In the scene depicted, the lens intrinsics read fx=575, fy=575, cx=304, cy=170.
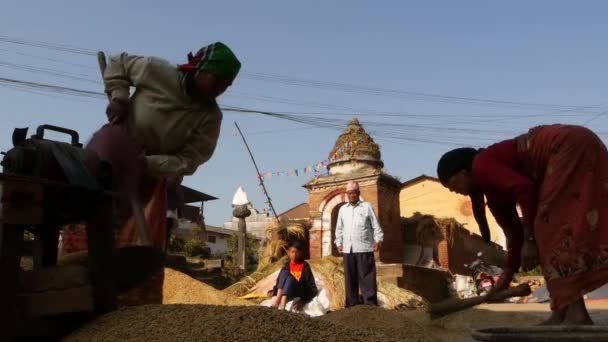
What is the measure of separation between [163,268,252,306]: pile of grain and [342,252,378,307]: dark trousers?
133cm

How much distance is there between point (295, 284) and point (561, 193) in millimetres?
4394

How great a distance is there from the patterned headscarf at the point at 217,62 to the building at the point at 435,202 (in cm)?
2123

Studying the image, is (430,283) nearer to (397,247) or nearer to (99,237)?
(397,247)

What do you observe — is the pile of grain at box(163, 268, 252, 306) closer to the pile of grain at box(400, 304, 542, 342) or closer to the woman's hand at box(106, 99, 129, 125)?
the pile of grain at box(400, 304, 542, 342)

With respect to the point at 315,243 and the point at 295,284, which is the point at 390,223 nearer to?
the point at 315,243

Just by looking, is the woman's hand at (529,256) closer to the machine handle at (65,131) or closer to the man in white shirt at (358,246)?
the machine handle at (65,131)

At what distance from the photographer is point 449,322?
3658 millimetres

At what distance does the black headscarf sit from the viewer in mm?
3158

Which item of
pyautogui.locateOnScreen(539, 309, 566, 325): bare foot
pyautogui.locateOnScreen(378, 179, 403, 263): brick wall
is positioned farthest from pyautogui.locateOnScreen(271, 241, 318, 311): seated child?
pyautogui.locateOnScreen(378, 179, 403, 263): brick wall

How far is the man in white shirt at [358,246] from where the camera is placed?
6713mm

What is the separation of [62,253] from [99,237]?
844 millimetres

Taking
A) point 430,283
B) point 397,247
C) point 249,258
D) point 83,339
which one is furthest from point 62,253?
point 249,258

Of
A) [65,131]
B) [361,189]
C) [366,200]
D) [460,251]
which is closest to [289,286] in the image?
[65,131]

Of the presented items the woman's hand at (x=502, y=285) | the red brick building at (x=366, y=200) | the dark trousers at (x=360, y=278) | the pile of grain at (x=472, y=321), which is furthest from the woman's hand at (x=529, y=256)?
the red brick building at (x=366, y=200)
